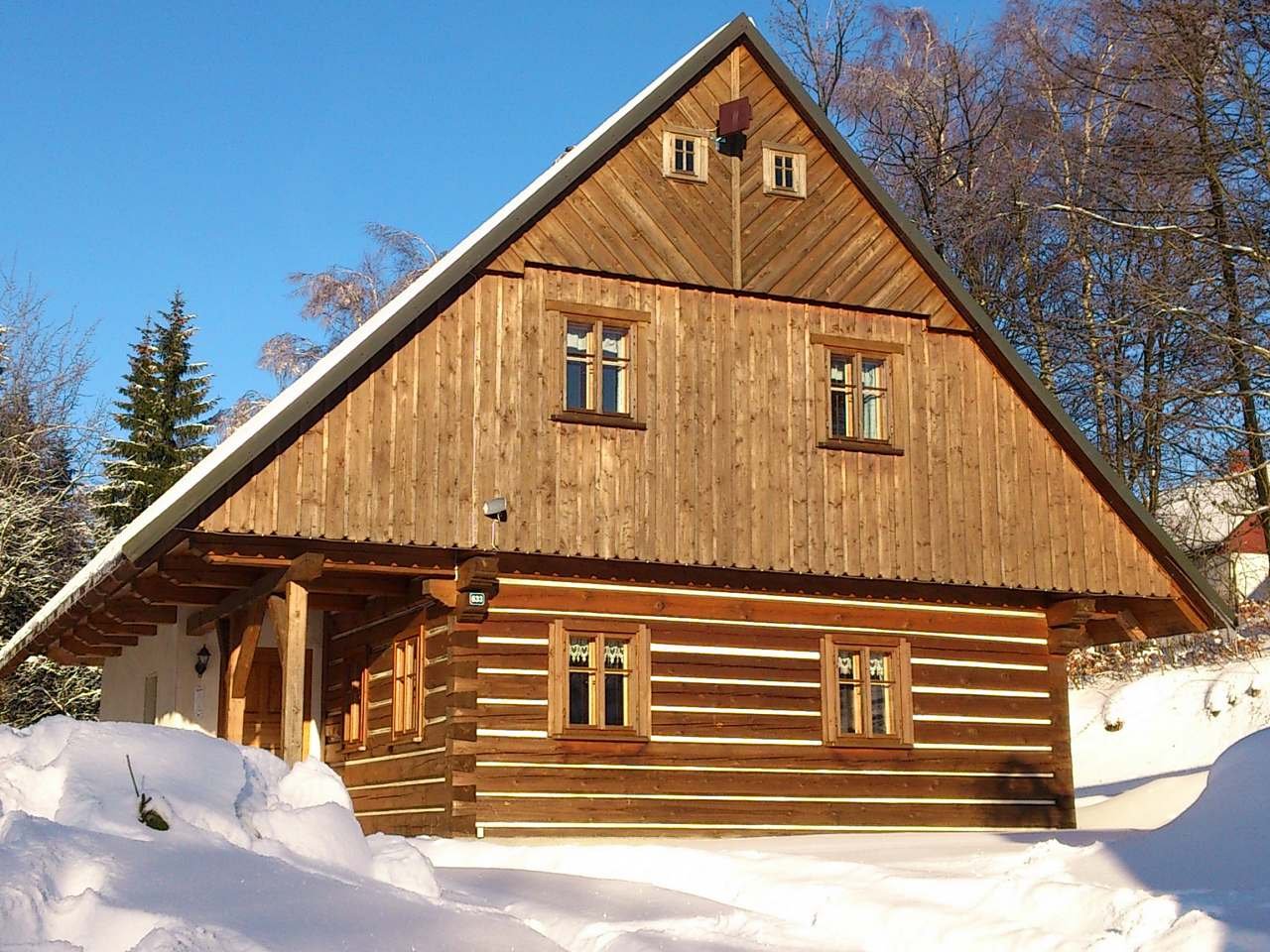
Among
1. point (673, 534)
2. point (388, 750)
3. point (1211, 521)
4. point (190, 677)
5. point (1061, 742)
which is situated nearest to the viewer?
point (673, 534)

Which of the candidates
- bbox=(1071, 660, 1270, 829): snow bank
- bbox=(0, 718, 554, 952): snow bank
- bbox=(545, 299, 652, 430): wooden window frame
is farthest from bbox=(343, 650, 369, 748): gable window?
bbox=(1071, 660, 1270, 829): snow bank

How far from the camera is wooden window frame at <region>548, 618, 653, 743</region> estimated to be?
16422 mm

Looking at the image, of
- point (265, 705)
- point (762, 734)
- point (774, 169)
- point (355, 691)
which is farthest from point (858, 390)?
point (265, 705)

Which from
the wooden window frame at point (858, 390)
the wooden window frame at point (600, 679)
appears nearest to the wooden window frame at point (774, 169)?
the wooden window frame at point (858, 390)

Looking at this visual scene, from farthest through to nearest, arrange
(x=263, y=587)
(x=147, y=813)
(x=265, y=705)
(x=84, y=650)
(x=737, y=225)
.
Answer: (x=84, y=650) → (x=265, y=705) → (x=737, y=225) → (x=263, y=587) → (x=147, y=813)

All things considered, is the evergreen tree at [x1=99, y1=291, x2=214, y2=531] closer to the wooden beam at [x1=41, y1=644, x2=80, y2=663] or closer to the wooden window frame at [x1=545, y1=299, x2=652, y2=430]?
the wooden beam at [x1=41, y1=644, x2=80, y2=663]

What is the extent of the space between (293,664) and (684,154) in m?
6.97

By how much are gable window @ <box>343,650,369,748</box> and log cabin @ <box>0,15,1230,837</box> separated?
46mm

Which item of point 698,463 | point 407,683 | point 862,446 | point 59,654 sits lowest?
point 407,683

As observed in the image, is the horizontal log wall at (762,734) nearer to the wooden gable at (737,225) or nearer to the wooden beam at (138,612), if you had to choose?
the wooden gable at (737,225)

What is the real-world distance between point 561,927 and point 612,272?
9.59 metres

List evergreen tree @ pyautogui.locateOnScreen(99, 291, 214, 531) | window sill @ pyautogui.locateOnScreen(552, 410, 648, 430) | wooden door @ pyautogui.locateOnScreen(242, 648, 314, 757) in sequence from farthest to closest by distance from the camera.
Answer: evergreen tree @ pyautogui.locateOnScreen(99, 291, 214, 531)
wooden door @ pyautogui.locateOnScreen(242, 648, 314, 757)
window sill @ pyautogui.locateOnScreen(552, 410, 648, 430)

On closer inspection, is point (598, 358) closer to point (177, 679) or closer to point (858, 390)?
point (858, 390)

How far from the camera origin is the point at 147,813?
6.64m
